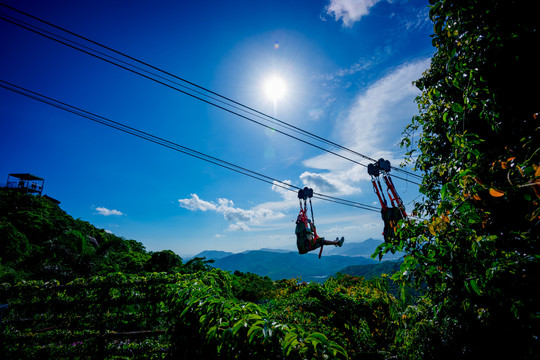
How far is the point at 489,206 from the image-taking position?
1579mm

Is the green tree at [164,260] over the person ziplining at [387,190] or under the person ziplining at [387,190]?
under

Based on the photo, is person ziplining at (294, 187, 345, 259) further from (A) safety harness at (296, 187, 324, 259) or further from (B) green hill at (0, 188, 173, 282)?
(B) green hill at (0, 188, 173, 282)

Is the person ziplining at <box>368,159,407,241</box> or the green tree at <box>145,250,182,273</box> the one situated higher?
the person ziplining at <box>368,159,407,241</box>

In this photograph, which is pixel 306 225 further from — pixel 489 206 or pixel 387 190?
pixel 489 206

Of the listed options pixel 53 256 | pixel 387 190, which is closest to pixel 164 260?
pixel 53 256

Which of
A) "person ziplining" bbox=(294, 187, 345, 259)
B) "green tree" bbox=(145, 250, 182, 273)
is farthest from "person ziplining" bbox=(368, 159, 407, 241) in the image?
"green tree" bbox=(145, 250, 182, 273)

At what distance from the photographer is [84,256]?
10789 mm

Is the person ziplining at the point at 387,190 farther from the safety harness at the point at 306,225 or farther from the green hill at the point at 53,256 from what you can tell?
the green hill at the point at 53,256

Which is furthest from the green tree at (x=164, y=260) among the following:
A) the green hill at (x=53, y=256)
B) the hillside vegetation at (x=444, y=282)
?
the hillside vegetation at (x=444, y=282)

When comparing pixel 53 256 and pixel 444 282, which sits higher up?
pixel 444 282

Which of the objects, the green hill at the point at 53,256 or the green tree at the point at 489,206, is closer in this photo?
the green tree at the point at 489,206

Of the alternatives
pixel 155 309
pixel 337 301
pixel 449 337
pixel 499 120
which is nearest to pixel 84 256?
pixel 155 309

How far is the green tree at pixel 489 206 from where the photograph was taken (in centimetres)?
127

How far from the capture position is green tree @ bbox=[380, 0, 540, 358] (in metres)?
1.27
